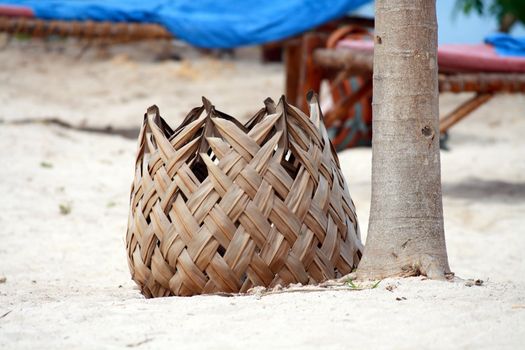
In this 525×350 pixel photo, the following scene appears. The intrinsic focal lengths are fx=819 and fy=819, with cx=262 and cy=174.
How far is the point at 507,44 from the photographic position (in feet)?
19.9

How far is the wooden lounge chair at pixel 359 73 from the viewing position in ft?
17.3

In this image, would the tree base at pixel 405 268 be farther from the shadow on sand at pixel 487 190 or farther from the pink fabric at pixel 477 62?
the pink fabric at pixel 477 62

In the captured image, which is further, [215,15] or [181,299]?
[215,15]

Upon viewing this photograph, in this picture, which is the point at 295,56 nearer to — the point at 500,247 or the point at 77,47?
the point at 500,247

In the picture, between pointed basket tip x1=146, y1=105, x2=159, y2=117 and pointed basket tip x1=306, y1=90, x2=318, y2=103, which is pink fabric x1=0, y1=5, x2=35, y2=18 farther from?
pointed basket tip x1=306, y1=90, x2=318, y2=103

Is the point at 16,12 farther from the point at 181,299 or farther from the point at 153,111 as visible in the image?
the point at 181,299

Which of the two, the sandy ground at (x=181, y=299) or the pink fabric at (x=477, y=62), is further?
the pink fabric at (x=477, y=62)

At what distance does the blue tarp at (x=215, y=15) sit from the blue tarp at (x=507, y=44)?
61.4 inches

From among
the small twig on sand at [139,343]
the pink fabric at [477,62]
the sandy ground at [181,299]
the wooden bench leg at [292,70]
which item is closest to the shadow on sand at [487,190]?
the sandy ground at [181,299]

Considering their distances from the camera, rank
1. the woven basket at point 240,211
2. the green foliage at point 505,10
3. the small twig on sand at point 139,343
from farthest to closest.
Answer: the green foliage at point 505,10
the woven basket at point 240,211
the small twig on sand at point 139,343

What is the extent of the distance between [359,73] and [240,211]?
3.98 metres

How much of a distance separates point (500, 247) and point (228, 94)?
6440 mm

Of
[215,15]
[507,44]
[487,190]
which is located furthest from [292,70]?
[487,190]

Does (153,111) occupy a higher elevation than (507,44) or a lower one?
higher
